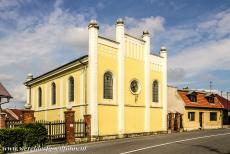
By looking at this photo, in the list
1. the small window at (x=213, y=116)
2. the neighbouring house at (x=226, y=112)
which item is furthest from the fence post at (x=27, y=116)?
the neighbouring house at (x=226, y=112)

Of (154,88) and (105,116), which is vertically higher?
(154,88)

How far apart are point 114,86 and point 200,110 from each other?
18.8 m

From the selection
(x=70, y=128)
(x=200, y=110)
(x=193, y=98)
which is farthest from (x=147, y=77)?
(x=200, y=110)

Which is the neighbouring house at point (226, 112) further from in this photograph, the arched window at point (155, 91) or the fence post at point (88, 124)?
the fence post at point (88, 124)

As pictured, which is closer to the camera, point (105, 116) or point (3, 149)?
point (3, 149)

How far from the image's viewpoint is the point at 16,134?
18.1 meters

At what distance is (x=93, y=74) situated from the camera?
2570 cm

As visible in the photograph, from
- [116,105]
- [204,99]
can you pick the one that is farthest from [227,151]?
[204,99]

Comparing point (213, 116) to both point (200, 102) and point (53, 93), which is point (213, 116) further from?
point (53, 93)

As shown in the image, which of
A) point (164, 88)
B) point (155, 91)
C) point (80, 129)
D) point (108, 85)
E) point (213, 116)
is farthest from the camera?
point (213, 116)

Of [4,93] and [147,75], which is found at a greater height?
[147,75]

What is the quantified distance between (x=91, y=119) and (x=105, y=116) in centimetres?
171

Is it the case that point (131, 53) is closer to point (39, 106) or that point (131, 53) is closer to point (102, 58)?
point (102, 58)

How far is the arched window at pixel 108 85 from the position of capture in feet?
89.1
